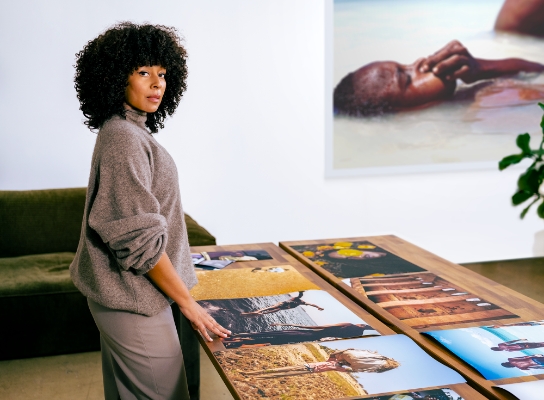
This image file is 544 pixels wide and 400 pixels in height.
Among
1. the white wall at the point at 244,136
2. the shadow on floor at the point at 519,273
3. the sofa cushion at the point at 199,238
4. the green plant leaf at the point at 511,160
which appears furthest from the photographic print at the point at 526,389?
the green plant leaf at the point at 511,160

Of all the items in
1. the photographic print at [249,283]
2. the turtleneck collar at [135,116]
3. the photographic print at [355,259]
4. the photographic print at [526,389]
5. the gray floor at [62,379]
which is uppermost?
the turtleneck collar at [135,116]

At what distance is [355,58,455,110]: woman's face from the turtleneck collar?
316cm

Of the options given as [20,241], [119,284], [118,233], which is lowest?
[20,241]

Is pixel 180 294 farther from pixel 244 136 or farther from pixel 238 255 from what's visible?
pixel 244 136

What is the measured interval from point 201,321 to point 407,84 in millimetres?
3480

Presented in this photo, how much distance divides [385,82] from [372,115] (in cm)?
26

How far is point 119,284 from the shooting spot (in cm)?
166

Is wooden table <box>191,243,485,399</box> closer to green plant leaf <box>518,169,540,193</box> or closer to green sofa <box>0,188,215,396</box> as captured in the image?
green sofa <box>0,188,215,396</box>

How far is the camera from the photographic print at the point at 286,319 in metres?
1.74

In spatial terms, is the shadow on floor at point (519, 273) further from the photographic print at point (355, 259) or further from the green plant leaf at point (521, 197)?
the photographic print at point (355, 259)

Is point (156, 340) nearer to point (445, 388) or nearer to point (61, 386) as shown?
point (445, 388)

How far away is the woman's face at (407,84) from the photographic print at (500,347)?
3138 millimetres

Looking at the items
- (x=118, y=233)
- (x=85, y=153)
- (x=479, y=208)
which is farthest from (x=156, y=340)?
(x=479, y=208)

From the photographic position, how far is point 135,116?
1.73 m
